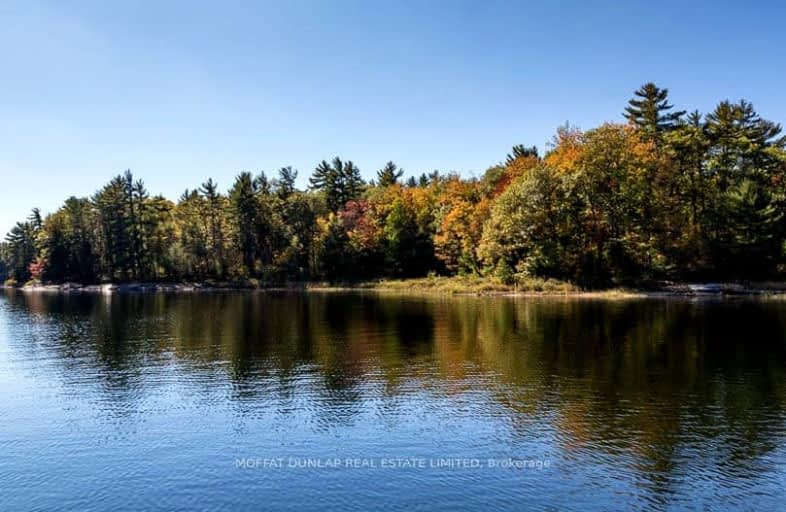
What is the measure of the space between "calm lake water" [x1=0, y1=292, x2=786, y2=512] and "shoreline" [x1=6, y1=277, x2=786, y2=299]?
25299 mm

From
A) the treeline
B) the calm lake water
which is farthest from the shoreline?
the calm lake water

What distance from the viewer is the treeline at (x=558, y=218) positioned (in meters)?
77.3

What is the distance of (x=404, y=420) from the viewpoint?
76.2 ft

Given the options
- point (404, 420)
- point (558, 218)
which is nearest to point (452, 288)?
point (558, 218)

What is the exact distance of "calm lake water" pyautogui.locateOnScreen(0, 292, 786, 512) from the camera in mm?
16797

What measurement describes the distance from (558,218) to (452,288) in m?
19.4

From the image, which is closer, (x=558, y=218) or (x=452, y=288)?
(x=558, y=218)

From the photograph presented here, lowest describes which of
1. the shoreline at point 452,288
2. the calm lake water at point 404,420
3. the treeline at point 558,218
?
the calm lake water at point 404,420

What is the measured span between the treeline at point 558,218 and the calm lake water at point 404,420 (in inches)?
1275

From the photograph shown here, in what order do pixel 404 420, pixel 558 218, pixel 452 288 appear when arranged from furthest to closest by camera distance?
pixel 452 288 → pixel 558 218 → pixel 404 420

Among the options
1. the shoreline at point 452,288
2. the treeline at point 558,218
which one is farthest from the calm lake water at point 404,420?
the treeline at point 558,218

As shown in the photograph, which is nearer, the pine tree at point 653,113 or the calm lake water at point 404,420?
the calm lake water at point 404,420

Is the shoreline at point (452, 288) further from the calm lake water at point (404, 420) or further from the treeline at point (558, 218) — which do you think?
the calm lake water at point (404, 420)

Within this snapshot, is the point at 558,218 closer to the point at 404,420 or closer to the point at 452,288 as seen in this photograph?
the point at 452,288
